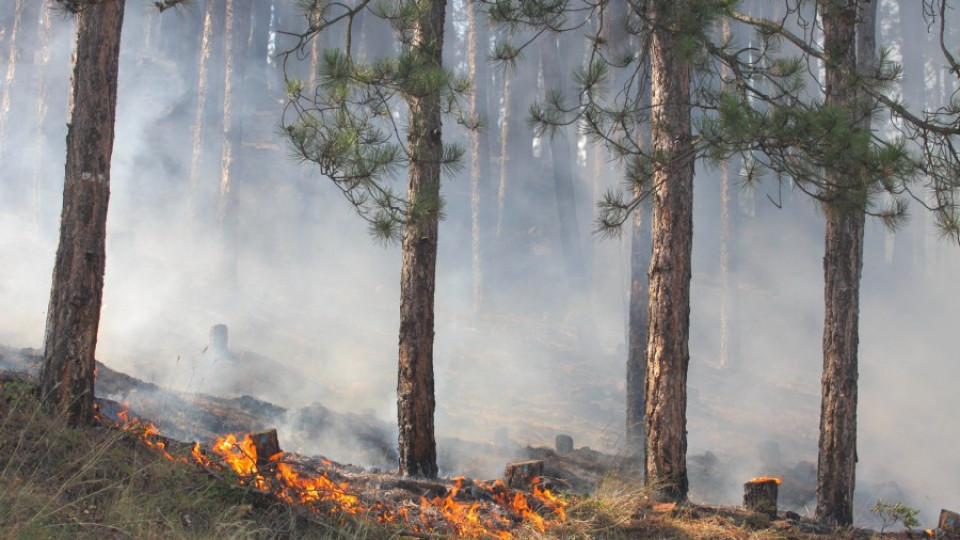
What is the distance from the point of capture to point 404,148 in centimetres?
658

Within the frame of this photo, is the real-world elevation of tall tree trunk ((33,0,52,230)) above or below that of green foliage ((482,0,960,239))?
above

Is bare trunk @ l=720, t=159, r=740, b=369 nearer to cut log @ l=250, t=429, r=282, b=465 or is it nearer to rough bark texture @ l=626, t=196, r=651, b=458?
rough bark texture @ l=626, t=196, r=651, b=458

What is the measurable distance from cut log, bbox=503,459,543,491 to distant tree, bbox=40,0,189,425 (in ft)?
11.2

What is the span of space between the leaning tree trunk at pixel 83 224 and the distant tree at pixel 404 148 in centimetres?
140

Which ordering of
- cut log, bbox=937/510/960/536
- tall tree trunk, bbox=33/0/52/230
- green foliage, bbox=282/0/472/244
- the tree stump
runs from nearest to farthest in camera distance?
green foliage, bbox=282/0/472/244 → cut log, bbox=937/510/960/536 → the tree stump → tall tree trunk, bbox=33/0/52/230

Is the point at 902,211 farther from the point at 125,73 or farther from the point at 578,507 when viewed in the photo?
the point at 125,73

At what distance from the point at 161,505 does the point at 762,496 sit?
5.14 meters

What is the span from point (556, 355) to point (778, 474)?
32.3ft

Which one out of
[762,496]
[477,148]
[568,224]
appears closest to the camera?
[762,496]

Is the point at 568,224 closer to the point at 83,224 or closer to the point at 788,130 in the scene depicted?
the point at 788,130

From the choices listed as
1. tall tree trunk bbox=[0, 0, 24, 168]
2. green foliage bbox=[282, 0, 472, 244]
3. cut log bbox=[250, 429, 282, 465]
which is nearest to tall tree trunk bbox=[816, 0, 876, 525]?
green foliage bbox=[282, 0, 472, 244]

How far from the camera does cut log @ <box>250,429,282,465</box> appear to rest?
18.4 ft

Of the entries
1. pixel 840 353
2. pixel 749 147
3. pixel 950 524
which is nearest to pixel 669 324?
pixel 840 353

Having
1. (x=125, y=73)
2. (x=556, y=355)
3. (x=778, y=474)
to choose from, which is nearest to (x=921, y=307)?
(x=556, y=355)
